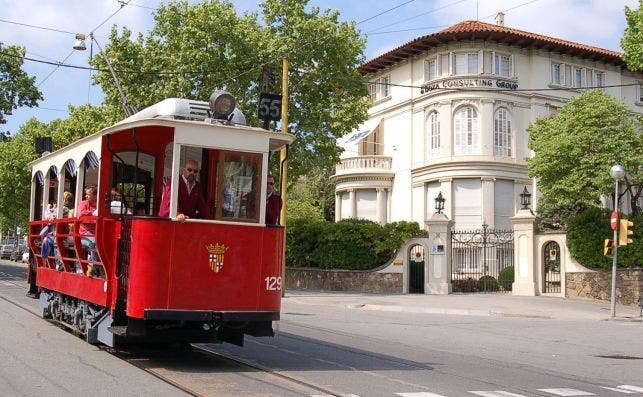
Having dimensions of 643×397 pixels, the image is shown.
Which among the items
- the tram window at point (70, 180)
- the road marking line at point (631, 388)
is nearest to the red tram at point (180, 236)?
the tram window at point (70, 180)

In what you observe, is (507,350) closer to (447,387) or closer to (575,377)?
(575,377)

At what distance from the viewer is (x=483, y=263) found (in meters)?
33.2

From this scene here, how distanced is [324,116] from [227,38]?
15.9 ft

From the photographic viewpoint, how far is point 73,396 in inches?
303

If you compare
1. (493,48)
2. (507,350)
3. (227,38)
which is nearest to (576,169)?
(493,48)

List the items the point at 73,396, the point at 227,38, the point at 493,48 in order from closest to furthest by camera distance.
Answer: the point at 73,396
the point at 227,38
the point at 493,48

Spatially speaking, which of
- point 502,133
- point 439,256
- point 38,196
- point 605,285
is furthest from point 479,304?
point 502,133

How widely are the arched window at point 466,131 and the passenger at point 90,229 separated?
33865 mm

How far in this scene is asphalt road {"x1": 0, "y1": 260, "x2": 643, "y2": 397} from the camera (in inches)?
339

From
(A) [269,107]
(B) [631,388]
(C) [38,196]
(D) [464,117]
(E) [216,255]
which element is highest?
(D) [464,117]

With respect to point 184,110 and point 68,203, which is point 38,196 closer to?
point 68,203

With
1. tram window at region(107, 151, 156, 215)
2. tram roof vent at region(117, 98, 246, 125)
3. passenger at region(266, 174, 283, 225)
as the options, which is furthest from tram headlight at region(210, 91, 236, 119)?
tram window at region(107, 151, 156, 215)

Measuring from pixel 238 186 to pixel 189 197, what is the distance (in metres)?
0.65

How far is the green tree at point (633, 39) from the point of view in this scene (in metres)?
28.3
